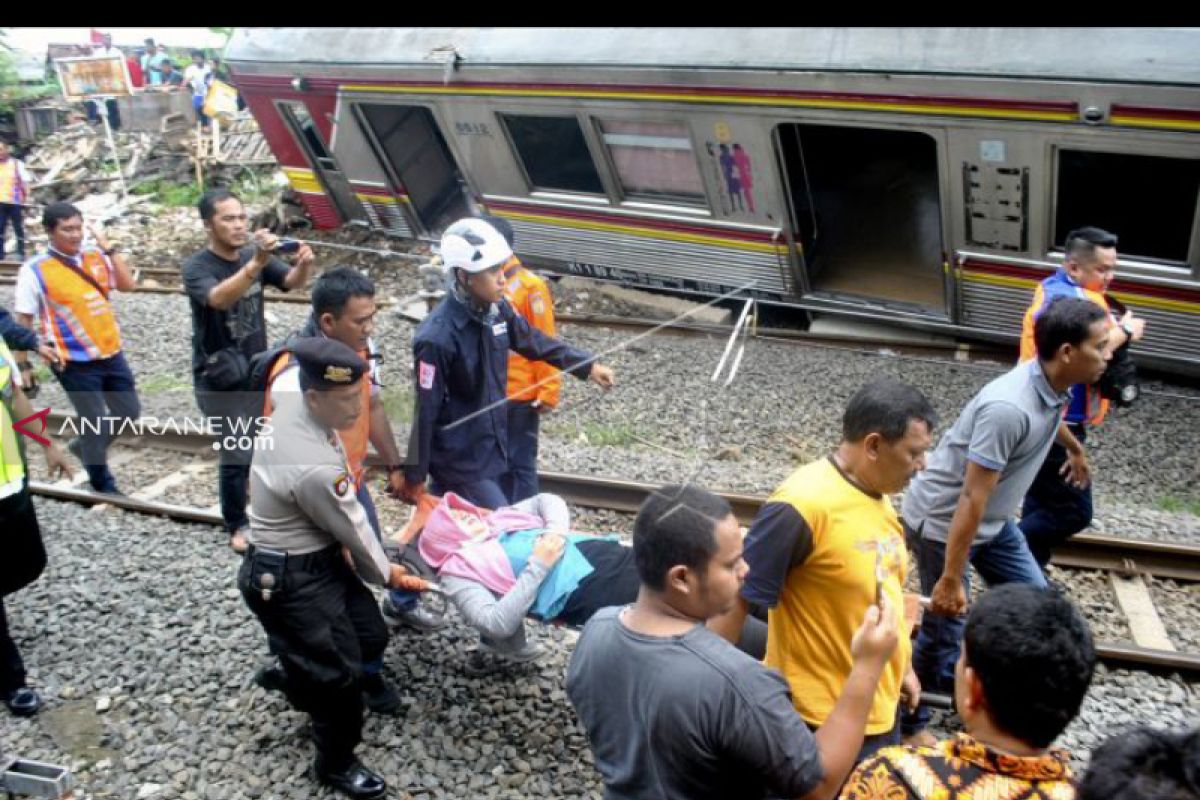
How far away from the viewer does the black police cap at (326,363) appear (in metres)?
3.11

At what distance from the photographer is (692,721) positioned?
2025mm

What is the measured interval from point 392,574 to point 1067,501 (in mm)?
2890

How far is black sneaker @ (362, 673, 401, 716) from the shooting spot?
393cm

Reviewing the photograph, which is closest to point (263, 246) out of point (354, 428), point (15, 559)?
point (354, 428)

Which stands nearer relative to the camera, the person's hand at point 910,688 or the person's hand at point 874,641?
the person's hand at point 874,641

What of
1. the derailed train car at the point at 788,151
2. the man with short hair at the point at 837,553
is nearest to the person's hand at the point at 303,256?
the man with short hair at the point at 837,553

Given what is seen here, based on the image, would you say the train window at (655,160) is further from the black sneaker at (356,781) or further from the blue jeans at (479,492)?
the black sneaker at (356,781)

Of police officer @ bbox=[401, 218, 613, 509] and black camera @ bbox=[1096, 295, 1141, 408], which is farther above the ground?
police officer @ bbox=[401, 218, 613, 509]

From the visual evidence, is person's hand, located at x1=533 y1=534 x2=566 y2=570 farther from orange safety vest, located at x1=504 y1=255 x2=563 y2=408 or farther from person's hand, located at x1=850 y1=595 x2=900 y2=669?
orange safety vest, located at x1=504 y1=255 x2=563 y2=408

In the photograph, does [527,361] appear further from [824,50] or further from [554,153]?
[554,153]

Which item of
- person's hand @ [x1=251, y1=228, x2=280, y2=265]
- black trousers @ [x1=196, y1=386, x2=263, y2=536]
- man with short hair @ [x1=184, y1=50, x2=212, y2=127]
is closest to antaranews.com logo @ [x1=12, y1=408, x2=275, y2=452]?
black trousers @ [x1=196, y1=386, x2=263, y2=536]

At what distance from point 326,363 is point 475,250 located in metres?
1.13

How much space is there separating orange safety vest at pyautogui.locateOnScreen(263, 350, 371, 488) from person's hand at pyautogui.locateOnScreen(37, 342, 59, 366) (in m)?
2.58

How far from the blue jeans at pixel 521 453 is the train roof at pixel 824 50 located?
208 cm
